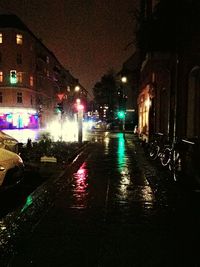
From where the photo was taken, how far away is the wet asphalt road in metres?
4.52

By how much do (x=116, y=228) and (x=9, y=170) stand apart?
264 cm

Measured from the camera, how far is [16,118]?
57.9 metres

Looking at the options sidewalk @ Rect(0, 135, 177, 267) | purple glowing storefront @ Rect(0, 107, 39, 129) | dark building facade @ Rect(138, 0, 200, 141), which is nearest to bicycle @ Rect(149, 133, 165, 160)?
dark building facade @ Rect(138, 0, 200, 141)

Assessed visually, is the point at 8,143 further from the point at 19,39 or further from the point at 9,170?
the point at 19,39

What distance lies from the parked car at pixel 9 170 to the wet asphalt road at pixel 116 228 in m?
0.91

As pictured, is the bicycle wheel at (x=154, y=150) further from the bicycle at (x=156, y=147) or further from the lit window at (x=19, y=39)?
the lit window at (x=19, y=39)

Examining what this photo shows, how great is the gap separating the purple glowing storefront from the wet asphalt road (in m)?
49.0

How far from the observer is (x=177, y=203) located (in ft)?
24.3

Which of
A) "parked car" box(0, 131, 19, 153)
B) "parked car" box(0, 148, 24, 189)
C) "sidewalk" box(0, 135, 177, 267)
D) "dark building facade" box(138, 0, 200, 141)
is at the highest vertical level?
"dark building facade" box(138, 0, 200, 141)

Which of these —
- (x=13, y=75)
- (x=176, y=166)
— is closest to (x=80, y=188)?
(x=176, y=166)

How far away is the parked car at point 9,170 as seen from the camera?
710cm

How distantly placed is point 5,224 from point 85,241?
5.08 feet

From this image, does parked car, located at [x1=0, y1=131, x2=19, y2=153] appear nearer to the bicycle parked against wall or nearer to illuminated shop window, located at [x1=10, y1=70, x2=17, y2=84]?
the bicycle parked against wall

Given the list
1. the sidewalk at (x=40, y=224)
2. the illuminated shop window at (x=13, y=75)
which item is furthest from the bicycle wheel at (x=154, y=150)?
the illuminated shop window at (x=13, y=75)
